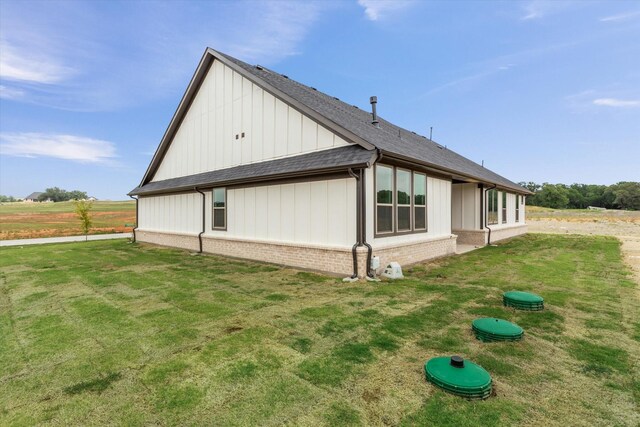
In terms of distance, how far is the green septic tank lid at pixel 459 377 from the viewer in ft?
9.12

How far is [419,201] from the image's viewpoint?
10.2 meters

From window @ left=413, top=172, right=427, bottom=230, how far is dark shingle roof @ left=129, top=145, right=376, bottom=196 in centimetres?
300

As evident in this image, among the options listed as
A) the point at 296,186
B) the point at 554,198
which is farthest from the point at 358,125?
the point at 554,198

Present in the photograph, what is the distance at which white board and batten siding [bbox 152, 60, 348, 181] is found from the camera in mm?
9963

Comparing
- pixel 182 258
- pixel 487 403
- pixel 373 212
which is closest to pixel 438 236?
pixel 373 212

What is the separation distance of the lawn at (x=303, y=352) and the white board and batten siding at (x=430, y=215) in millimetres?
1481

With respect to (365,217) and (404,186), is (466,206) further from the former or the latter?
(365,217)

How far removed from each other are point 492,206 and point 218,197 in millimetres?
14714

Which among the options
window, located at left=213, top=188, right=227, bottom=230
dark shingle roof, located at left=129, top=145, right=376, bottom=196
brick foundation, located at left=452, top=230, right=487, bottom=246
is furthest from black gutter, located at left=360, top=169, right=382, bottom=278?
brick foundation, located at left=452, top=230, right=487, bottom=246

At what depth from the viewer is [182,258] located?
1208 cm

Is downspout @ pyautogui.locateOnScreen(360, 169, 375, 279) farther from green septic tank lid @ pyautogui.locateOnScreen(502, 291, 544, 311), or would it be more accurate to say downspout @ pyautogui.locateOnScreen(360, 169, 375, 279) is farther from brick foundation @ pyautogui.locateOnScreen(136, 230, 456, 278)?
green septic tank lid @ pyautogui.locateOnScreen(502, 291, 544, 311)

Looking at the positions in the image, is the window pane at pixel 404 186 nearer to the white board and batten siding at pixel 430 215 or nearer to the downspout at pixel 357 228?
the white board and batten siding at pixel 430 215

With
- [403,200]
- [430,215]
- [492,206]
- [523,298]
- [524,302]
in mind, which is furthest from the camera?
[492,206]

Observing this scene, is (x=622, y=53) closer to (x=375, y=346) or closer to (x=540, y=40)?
(x=540, y=40)
